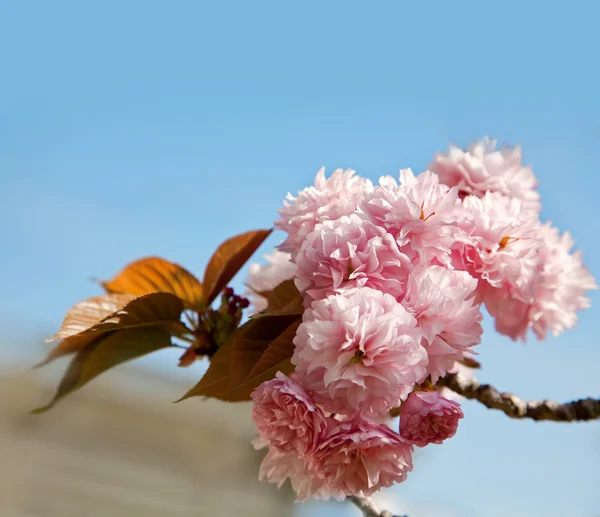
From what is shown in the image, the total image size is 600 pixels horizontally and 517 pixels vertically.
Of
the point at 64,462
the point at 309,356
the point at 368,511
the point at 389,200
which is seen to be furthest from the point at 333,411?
the point at 64,462

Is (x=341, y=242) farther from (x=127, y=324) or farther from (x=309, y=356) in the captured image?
(x=127, y=324)

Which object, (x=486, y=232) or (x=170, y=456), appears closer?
(x=486, y=232)

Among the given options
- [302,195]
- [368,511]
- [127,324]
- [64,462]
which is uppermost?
[64,462]

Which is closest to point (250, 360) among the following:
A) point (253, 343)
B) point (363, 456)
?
point (253, 343)

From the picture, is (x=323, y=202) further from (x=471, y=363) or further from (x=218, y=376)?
(x=471, y=363)

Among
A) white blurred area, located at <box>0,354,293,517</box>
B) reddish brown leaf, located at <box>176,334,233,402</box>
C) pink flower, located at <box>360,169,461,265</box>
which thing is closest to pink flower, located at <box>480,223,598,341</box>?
pink flower, located at <box>360,169,461,265</box>

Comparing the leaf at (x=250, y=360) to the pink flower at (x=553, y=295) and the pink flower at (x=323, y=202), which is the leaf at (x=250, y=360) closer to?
the pink flower at (x=323, y=202)

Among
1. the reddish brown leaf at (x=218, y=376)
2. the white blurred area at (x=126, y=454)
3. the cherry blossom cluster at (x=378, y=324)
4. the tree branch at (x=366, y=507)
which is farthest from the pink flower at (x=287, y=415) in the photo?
the white blurred area at (x=126, y=454)

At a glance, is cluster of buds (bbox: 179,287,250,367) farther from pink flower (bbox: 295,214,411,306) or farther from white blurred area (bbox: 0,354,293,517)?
white blurred area (bbox: 0,354,293,517)
